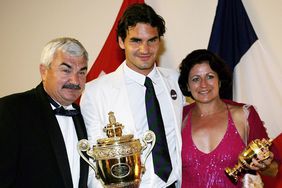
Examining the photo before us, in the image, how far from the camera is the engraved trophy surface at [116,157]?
150 centimetres

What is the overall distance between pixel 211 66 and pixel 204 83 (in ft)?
0.34

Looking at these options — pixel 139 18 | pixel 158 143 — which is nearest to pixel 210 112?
pixel 158 143

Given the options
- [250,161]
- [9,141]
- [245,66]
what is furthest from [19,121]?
[245,66]

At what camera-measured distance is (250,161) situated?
1609 millimetres

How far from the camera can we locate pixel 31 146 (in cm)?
149

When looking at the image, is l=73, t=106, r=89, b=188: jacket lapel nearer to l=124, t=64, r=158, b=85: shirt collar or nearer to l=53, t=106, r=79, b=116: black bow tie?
l=53, t=106, r=79, b=116: black bow tie

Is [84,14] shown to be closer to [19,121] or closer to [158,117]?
[158,117]

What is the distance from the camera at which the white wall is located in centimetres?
267

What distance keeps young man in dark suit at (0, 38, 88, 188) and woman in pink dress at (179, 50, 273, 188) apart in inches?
23.7

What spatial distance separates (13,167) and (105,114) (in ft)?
1.87

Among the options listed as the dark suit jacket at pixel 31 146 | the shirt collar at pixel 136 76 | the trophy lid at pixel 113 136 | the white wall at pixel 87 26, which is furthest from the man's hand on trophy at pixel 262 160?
the white wall at pixel 87 26

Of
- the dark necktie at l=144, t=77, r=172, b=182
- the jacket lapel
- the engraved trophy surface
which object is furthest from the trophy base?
the dark necktie at l=144, t=77, r=172, b=182

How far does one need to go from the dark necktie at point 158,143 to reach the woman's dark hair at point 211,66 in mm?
278

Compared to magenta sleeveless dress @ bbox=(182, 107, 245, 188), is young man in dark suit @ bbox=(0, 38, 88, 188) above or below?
above
